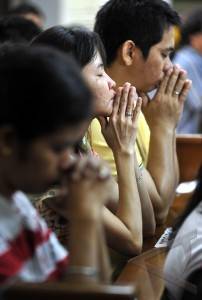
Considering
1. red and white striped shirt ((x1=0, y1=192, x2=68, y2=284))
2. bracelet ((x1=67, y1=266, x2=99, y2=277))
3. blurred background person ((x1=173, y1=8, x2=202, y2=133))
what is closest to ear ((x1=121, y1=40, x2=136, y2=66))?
red and white striped shirt ((x1=0, y1=192, x2=68, y2=284))

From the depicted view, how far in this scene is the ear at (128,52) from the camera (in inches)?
93.4

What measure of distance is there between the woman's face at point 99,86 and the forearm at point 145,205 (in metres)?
0.17

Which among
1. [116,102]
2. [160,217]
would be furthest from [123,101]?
[160,217]

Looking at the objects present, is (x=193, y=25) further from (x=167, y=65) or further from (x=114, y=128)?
(x=114, y=128)

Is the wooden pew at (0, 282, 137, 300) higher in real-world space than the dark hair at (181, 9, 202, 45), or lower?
higher

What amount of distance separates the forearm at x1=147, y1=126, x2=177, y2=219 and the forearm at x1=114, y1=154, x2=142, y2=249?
36 cm

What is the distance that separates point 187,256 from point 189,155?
1.25m

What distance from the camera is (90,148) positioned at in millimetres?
1860

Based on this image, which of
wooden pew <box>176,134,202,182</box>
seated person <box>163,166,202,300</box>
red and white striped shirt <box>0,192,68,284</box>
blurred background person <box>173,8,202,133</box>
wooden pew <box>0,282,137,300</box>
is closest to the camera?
wooden pew <box>0,282,137,300</box>

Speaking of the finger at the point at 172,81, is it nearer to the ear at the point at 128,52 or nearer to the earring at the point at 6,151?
the ear at the point at 128,52

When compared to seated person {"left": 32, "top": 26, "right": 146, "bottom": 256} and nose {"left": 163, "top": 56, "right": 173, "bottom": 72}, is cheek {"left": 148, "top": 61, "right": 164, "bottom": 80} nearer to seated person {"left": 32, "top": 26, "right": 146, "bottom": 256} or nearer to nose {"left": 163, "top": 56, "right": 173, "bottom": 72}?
nose {"left": 163, "top": 56, "right": 173, "bottom": 72}

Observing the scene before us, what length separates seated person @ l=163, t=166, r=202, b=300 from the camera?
1.45 meters

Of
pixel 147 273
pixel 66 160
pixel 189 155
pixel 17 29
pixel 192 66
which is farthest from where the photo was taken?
pixel 192 66

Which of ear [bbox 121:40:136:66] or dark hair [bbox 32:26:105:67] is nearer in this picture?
dark hair [bbox 32:26:105:67]
